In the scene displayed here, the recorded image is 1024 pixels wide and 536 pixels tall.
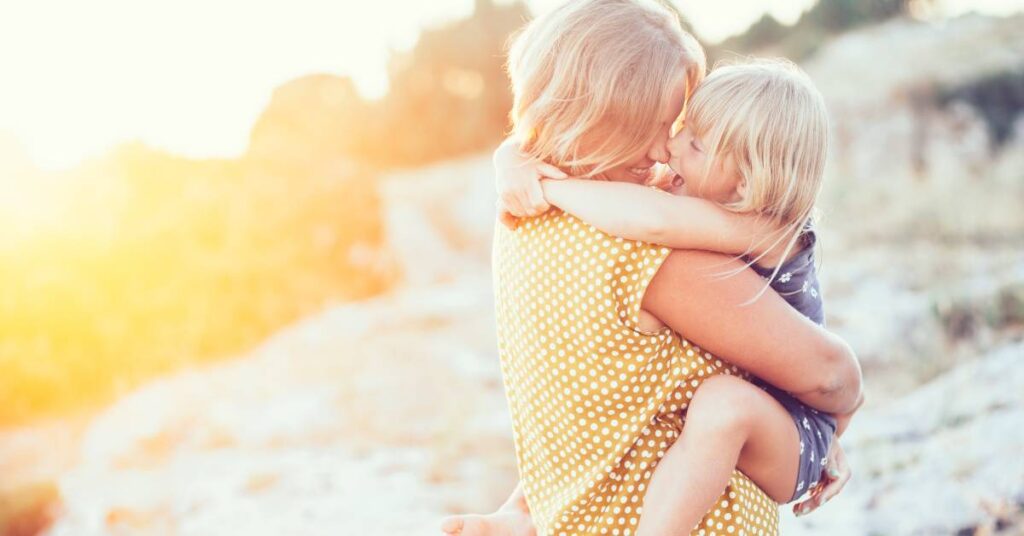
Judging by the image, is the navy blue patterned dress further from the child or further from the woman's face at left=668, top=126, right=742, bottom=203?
the woman's face at left=668, top=126, right=742, bottom=203

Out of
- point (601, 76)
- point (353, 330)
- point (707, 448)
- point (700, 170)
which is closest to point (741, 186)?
point (700, 170)

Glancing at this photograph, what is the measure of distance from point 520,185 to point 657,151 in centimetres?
27

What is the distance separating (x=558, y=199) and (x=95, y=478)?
15.3ft

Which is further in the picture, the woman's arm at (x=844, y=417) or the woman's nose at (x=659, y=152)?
the woman's arm at (x=844, y=417)

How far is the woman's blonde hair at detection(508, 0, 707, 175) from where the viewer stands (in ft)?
5.14

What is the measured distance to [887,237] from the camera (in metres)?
7.00

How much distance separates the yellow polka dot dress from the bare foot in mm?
265

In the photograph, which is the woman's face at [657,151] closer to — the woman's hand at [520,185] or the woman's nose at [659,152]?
the woman's nose at [659,152]

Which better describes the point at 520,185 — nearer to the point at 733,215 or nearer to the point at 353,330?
the point at 733,215

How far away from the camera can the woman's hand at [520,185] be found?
65.4 inches

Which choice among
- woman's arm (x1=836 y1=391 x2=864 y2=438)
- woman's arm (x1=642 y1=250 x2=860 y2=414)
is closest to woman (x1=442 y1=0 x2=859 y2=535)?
woman's arm (x1=642 y1=250 x2=860 y2=414)

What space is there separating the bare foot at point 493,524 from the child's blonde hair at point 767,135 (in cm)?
91

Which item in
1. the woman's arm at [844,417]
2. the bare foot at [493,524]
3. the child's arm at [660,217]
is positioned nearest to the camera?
the child's arm at [660,217]

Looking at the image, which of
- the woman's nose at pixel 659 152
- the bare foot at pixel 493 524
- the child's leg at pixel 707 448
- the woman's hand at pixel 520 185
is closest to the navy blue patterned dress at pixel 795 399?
the child's leg at pixel 707 448
